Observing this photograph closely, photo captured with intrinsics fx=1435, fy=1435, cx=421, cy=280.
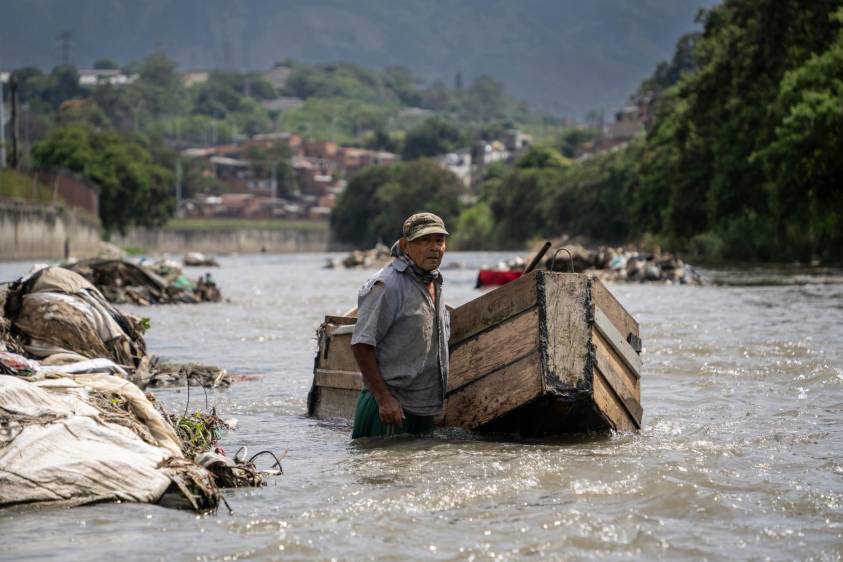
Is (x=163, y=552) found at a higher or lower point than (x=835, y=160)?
lower

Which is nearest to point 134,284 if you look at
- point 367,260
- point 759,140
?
point 759,140

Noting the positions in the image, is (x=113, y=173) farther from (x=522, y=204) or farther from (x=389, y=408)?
(x=389, y=408)

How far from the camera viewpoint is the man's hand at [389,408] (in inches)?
352

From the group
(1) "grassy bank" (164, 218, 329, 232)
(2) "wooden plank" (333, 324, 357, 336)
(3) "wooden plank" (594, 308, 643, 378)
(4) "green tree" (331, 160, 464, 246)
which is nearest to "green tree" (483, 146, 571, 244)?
(4) "green tree" (331, 160, 464, 246)

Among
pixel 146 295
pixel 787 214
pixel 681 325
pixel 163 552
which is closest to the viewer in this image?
pixel 163 552

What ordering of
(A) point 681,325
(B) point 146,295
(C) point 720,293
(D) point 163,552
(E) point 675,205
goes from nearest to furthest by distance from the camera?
(D) point 163,552 → (A) point 681,325 → (B) point 146,295 → (C) point 720,293 → (E) point 675,205

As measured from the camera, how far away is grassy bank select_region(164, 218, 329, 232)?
585 feet

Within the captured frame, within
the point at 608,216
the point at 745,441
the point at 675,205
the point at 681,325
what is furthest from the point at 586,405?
the point at 608,216

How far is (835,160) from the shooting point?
135 feet

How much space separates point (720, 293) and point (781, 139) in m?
10.4

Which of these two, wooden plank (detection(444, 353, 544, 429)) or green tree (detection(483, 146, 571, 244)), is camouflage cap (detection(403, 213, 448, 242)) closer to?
wooden plank (detection(444, 353, 544, 429))

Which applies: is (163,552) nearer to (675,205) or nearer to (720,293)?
(720,293)

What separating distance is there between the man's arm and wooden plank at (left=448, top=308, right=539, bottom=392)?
90 centimetres

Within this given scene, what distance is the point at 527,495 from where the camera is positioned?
25.2ft
